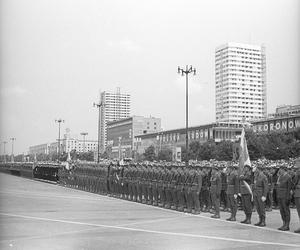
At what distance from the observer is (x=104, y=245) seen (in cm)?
763

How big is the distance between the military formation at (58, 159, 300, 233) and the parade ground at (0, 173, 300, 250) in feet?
1.63

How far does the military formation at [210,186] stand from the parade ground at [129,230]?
0.50 metres

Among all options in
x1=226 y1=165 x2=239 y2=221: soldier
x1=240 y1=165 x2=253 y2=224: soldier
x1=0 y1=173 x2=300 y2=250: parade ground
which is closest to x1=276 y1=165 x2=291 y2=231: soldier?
x1=0 y1=173 x2=300 y2=250: parade ground

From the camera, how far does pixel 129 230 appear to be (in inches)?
370

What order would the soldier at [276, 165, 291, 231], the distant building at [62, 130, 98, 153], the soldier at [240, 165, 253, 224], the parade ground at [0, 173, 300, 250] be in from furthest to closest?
1. the distant building at [62, 130, 98, 153]
2. the soldier at [240, 165, 253, 224]
3. the soldier at [276, 165, 291, 231]
4. the parade ground at [0, 173, 300, 250]

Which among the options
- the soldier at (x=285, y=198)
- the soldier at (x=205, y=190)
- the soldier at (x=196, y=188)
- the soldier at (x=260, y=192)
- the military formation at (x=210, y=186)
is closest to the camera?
the soldier at (x=285, y=198)

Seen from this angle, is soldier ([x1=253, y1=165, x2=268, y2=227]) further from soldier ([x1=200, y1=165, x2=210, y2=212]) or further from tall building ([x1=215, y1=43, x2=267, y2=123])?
tall building ([x1=215, y1=43, x2=267, y2=123])

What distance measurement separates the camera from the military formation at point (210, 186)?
35.0 feet

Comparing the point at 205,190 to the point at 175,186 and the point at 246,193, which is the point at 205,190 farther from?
the point at 246,193

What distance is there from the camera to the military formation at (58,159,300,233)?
10680 millimetres

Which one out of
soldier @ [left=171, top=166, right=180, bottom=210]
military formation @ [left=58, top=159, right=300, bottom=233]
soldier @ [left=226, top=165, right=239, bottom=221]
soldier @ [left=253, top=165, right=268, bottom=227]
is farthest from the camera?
soldier @ [left=171, top=166, right=180, bottom=210]

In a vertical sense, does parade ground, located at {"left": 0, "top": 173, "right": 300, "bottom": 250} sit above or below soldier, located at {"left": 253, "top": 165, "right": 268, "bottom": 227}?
below

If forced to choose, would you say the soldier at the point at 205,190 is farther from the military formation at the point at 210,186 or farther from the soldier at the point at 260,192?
the soldier at the point at 260,192

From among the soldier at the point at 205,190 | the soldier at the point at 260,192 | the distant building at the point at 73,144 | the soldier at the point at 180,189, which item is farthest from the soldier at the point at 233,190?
the distant building at the point at 73,144
